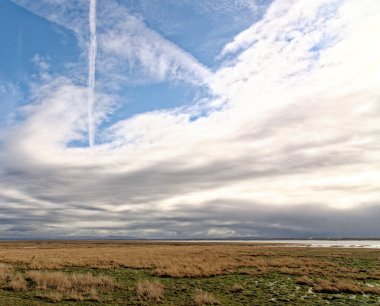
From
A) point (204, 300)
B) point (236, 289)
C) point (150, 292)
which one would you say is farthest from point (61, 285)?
→ point (236, 289)

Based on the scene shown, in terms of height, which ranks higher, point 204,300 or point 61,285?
point 61,285

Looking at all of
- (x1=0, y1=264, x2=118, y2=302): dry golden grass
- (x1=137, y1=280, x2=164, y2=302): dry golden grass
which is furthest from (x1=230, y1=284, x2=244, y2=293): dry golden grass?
(x1=0, y1=264, x2=118, y2=302): dry golden grass

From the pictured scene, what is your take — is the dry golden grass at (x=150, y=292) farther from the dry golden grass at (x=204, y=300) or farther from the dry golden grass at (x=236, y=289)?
the dry golden grass at (x=236, y=289)

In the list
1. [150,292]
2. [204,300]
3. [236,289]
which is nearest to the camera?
[204,300]

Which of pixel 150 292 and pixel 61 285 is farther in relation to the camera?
pixel 61 285

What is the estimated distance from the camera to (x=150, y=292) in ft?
67.9

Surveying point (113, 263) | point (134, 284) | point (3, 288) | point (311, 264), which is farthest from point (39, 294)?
point (311, 264)

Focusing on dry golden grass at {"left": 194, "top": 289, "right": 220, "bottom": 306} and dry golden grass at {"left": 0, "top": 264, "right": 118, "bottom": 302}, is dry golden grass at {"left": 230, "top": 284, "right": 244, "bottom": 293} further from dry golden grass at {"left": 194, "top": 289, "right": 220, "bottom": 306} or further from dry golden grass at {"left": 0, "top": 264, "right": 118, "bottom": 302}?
dry golden grass at {"left": 0, "top": 264, "right": 118, "bottom": 302}

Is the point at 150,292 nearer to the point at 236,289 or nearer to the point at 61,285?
the point at 236,289

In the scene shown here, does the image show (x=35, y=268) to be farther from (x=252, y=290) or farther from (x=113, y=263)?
(x=252, y=290)

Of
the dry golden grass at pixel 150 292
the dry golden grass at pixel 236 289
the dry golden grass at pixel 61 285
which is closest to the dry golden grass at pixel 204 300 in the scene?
the dry golden grass at pixel 150 292

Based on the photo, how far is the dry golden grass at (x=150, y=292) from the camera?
19.8m

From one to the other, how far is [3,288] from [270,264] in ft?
83.5

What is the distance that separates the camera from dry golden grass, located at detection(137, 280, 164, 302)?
19.8m
